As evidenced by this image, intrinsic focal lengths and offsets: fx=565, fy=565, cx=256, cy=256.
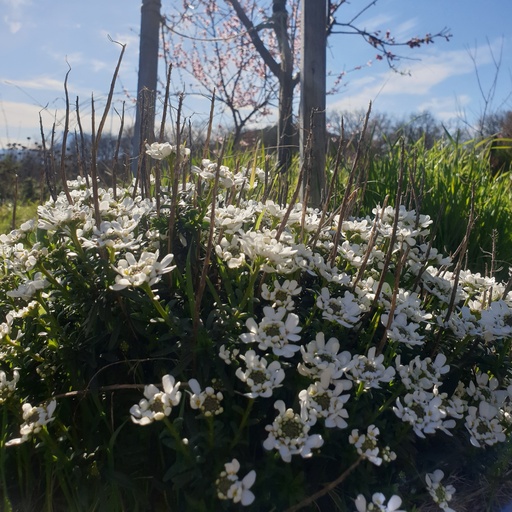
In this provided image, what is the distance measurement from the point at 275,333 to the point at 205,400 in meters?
0.25

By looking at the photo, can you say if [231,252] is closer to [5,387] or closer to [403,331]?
[403,331]

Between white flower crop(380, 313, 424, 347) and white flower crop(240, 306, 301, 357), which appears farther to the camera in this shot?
white flower crop(380, 313, 424, 347)

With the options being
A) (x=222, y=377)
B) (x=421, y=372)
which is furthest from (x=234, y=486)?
(x=421, y=372)

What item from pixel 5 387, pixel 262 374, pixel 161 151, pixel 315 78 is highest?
pixel 315 78

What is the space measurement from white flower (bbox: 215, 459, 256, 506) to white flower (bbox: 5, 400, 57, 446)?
1.55 feet

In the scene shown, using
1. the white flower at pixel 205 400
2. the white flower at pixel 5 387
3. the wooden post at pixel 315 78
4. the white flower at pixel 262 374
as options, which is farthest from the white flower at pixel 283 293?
the wooden post at pixel 315 78

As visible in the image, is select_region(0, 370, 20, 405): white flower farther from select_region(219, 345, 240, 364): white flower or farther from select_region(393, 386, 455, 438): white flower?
select_region(393, 386, 455, 438): white flower

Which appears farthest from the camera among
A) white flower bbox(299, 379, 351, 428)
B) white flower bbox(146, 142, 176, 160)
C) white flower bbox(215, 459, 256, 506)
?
white flower bbox(146, 142, 176, 160)

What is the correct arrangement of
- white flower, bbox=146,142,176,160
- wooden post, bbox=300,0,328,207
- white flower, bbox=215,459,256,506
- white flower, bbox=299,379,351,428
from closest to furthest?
white flower, bbox=215,459,256,506, white flower, bbox=299,379,351,428, white flower, bbox=146,142,176,160, wooden post, bbox=300,0,328,207

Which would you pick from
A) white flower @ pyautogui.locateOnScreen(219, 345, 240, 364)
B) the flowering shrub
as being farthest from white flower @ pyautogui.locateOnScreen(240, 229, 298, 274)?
white flower @ pyautogui.locateOnScreen(219, 345, 240, 364)

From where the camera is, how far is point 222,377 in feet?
4.91

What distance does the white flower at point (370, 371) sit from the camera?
1.50 metres

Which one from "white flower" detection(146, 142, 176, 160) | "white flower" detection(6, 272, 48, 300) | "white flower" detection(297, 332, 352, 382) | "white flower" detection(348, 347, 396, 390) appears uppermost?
"white flower" detection(146, 142, 176, 160)

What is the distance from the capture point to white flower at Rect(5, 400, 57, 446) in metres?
→ 1.43
